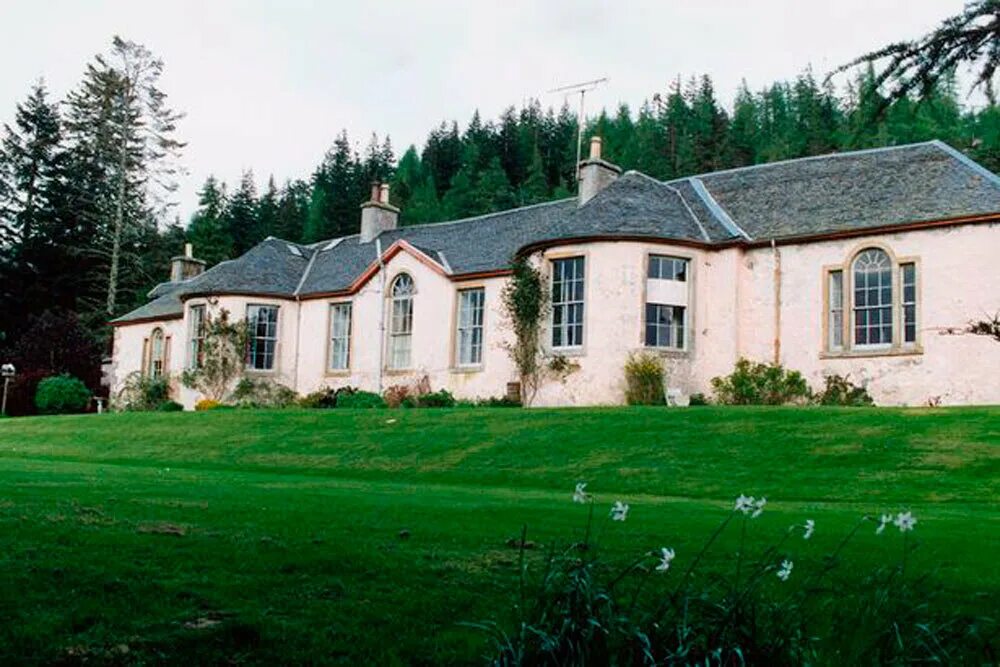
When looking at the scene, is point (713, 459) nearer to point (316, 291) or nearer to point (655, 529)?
point (655, 529)

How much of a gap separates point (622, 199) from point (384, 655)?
23.1 metres

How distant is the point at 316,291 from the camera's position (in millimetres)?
33688

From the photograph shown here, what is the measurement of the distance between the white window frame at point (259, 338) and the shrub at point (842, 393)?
18948 mm

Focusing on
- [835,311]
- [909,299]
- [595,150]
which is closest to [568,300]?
[595,150]

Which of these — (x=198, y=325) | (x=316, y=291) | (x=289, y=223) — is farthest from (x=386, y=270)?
(x=289, y=223)

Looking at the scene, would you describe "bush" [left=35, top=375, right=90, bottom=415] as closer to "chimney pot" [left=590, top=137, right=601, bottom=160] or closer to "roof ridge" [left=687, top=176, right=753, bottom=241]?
"chimney pot" [left=590, top=137, right=601, bottom=160]

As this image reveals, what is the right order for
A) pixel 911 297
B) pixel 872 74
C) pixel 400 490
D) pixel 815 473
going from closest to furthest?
pixel 872 74 → pixel 400 490 → pixel 815 473 → pixel 911 297

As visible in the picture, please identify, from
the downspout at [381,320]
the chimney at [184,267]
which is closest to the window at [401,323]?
the downspout at [381,320]

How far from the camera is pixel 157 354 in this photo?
126ft

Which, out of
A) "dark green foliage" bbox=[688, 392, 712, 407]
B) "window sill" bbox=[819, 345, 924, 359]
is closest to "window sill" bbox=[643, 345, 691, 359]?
"dark green foliage" bbox=[688, 392, 712, 407]

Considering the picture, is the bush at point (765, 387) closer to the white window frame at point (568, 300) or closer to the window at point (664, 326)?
the window at point (664, 326)

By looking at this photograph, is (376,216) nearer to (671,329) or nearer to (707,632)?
(671,329)

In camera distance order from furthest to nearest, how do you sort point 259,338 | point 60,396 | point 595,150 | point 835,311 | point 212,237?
1. point 212,237
2. point 60,396
3. point 259,338
4. point 595,150
5. point 835,311

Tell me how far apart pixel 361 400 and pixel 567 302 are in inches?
291
